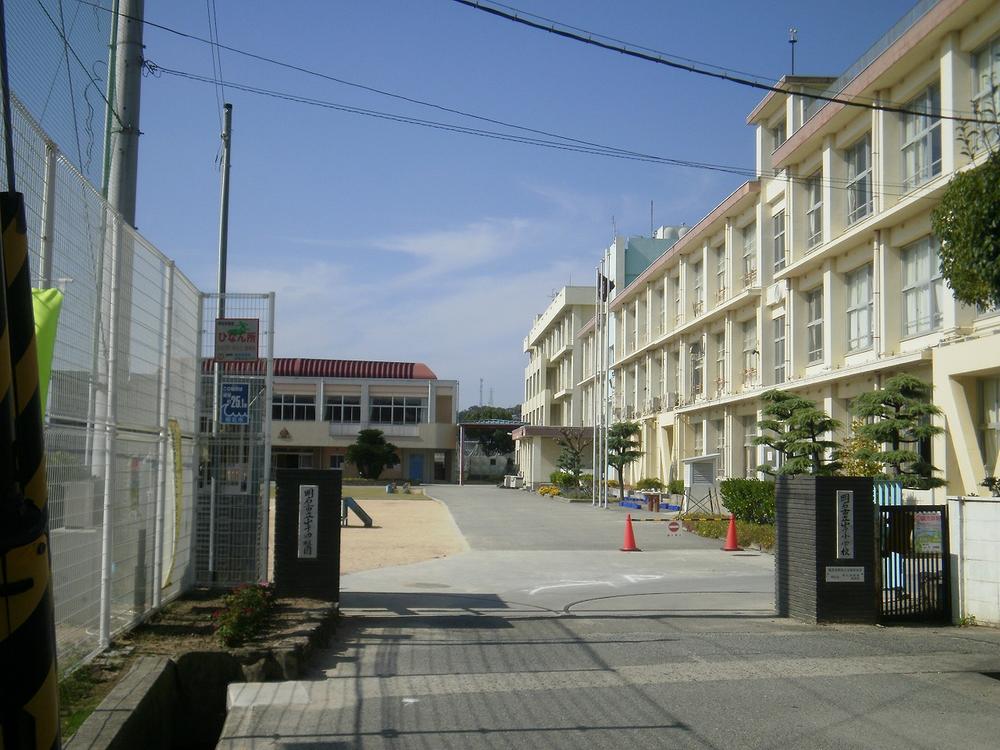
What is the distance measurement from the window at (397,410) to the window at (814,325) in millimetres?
51656

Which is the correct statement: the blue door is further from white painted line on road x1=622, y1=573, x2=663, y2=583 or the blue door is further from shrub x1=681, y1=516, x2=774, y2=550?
white painted line on road x1=622, y1=573, x2=663, y2=583

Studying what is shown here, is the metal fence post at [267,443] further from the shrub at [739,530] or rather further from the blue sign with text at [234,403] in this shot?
the shrub at [739,530]

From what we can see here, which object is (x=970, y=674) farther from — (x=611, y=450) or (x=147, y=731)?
(x=611, y=450)

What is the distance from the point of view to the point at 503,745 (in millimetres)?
6316

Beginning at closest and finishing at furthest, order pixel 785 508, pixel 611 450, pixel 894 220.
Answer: pixel 785 508, pixel 894 220, pixel 611 450

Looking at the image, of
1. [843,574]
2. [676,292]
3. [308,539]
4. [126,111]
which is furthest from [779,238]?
[126,111]

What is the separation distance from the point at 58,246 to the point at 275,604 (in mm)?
5015

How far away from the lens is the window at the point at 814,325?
→ 2961cm

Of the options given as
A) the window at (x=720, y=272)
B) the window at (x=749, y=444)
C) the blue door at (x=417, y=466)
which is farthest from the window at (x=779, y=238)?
the blue door at (x=417, y=466)

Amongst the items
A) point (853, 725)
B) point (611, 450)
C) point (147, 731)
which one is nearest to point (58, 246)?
point (147, 731)

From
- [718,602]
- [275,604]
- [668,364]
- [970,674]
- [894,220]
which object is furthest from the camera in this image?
[668,364]

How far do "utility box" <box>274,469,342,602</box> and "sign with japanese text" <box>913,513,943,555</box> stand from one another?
6.75 m

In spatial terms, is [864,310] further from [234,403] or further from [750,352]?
→ [234,403]

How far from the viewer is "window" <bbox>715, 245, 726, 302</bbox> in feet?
128
